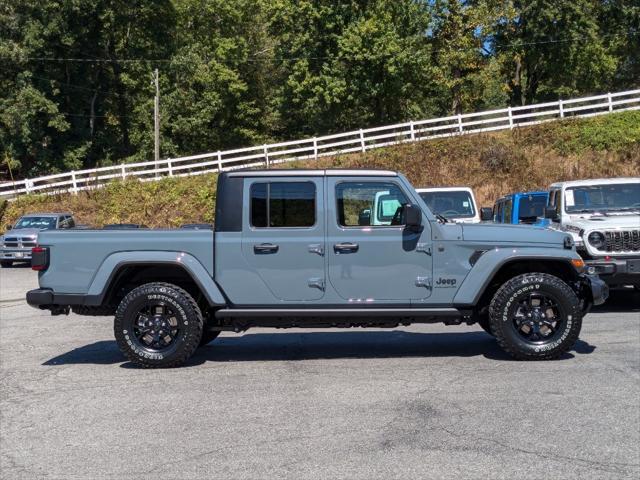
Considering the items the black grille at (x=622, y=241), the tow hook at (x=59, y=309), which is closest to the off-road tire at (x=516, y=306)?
the black grille at (x=622, y=241)

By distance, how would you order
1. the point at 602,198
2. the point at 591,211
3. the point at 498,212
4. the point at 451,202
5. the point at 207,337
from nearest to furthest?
the point at 207,337 → the point at 591,211 → the point at 602,198 → the point at 451,202 → the point at 498,212

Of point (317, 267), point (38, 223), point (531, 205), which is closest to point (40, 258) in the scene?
point (317, 267)

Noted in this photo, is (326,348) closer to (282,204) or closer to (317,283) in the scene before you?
(317,283)

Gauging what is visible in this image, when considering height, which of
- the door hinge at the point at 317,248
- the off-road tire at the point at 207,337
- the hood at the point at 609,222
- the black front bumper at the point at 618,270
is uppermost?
the hood at the point at 609,222

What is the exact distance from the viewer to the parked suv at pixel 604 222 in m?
10.4

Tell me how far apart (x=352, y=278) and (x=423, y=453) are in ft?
8.86

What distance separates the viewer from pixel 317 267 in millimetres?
7461

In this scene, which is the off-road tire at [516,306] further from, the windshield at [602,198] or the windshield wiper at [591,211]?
the windshield at [602,198]

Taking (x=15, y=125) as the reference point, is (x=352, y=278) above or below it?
below

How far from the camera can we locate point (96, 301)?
24.7ft

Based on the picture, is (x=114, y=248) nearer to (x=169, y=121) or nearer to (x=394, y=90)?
(x=394, y=90)

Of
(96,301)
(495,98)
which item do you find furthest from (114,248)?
(495,98)

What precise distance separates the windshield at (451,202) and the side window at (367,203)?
23.5 feet

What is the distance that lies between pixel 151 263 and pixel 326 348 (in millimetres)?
2416
